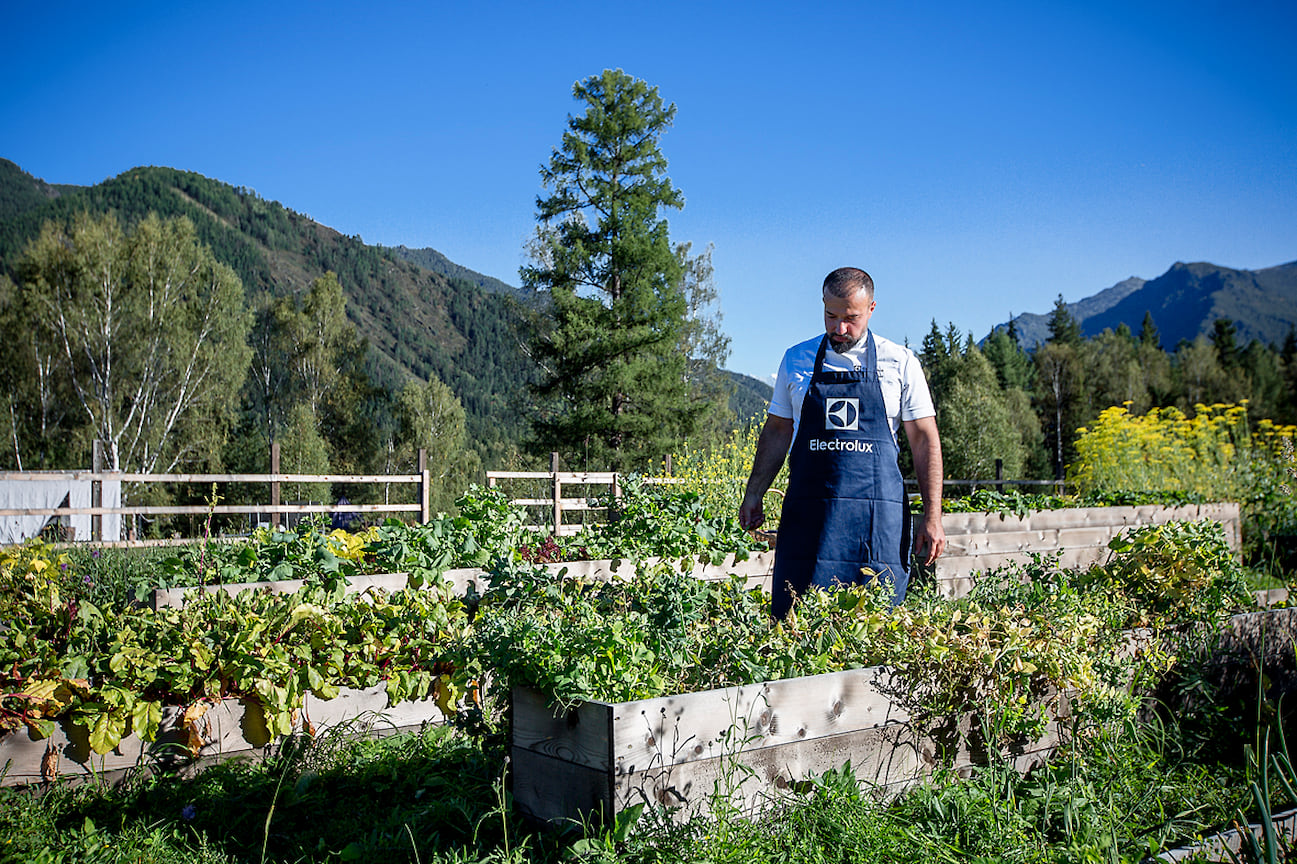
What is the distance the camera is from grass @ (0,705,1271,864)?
183cm

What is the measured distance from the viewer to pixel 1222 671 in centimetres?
290

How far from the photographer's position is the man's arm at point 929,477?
10.3 ft

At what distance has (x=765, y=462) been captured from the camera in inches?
133

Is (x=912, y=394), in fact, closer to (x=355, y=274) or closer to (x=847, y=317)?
(x=847, y=317)

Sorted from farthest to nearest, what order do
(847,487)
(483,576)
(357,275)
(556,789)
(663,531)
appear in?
(357,275), (663,531), (483,576), (847,487), (556,789)

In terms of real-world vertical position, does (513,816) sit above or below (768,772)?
below

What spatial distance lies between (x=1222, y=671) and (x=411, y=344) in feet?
314

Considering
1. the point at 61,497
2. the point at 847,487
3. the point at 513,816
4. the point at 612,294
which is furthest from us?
the point at 612,294

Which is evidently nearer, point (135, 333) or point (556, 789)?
point (556, 789)

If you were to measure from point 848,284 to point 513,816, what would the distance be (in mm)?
2023

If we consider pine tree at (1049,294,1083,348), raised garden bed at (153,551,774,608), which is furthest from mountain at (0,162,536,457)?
raised garden bed at (153,551,774,608)

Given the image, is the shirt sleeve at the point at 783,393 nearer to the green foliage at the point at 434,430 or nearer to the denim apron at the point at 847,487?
the denim apron at the point at 847,487

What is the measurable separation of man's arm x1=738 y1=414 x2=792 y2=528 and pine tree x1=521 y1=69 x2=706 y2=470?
19.6 metres

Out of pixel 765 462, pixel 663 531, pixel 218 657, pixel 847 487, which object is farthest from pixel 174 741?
pixel 663 531
